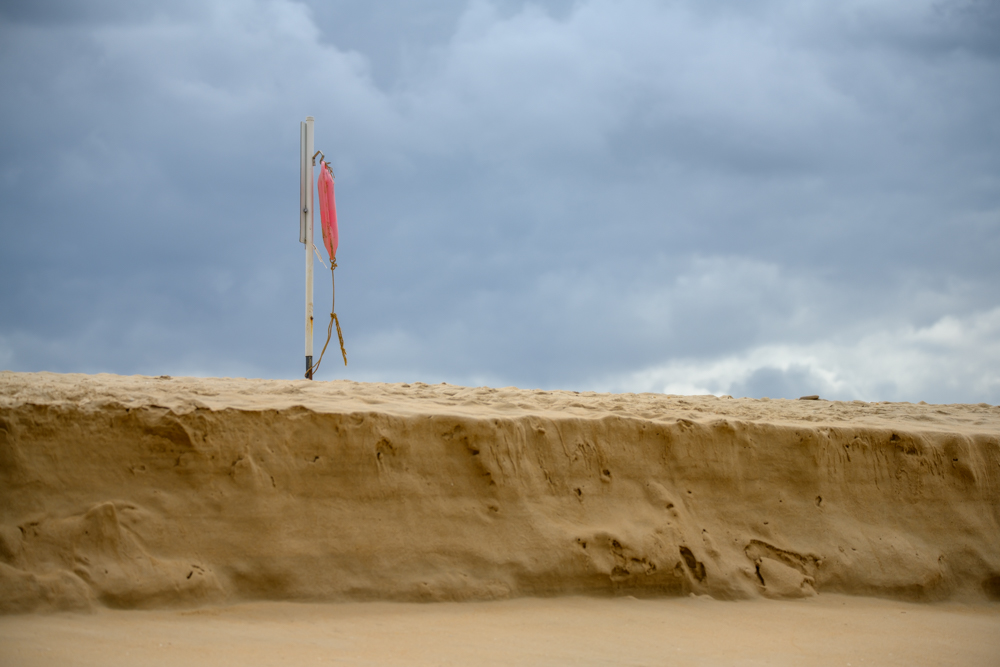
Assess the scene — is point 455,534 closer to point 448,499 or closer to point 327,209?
point 448,499

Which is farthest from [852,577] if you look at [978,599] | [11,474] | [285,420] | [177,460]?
[11,474]

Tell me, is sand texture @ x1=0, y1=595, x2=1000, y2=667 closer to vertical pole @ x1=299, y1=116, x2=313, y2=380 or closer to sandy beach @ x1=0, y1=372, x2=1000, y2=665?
sandy beach @ x1=0, y1=372, x2=1000, y2=665

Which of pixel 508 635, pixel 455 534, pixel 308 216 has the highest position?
pixel 308 216

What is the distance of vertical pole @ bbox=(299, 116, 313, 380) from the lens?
29.5 ft

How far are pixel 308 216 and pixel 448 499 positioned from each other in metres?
5.20

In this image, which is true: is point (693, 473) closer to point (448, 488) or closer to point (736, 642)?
point (736, 642)

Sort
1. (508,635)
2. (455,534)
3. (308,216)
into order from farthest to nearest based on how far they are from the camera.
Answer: (308,216) → (455,534) → (508,635)

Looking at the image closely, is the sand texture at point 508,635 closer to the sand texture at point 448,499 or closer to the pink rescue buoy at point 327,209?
the sand texture at point 448,499

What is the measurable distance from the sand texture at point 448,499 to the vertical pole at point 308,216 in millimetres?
2688

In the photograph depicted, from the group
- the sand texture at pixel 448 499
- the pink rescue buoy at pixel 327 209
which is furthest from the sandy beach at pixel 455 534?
the pink rescue buoy at pixel 327 209

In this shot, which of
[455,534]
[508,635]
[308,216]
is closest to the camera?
[508,635]

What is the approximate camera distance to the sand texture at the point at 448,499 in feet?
15.0

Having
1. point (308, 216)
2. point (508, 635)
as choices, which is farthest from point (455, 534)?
point (308, 216)

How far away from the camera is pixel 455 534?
5.02 meters
